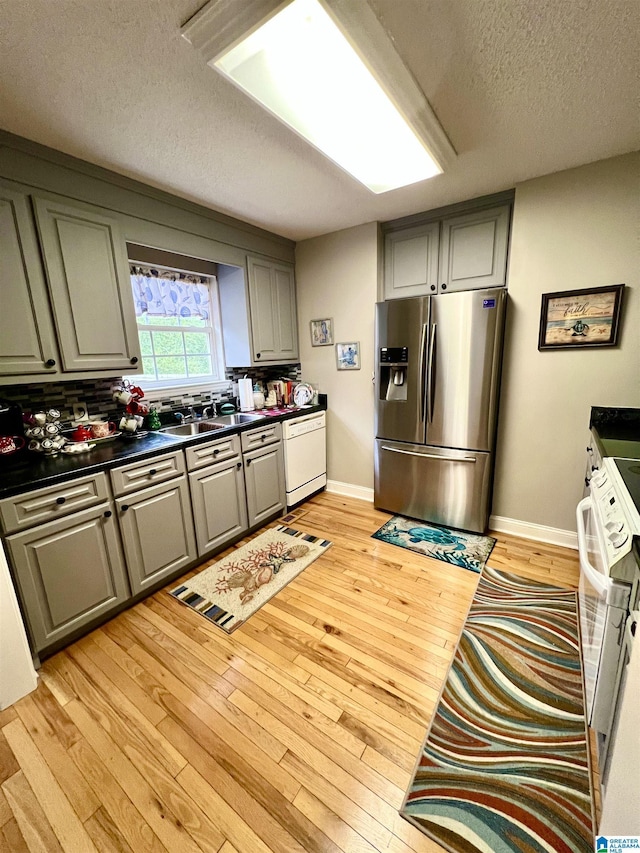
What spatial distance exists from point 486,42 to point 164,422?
2.72 meters

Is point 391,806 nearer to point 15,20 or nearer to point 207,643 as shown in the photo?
point 207,643

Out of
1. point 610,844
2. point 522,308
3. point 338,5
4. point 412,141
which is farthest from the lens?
point 522,308

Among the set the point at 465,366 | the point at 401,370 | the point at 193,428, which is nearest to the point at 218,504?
the point at 193,428

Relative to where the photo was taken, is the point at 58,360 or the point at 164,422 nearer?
the point at 58,360

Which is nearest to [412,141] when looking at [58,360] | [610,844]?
[58,360]

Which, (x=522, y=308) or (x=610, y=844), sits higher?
(x=522, y=308)

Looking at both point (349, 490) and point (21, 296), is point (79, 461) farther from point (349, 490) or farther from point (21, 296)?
point (349, 490)

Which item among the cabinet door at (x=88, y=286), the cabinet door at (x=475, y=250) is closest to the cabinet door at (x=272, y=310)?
the cabinet door at (x=88, y=286)

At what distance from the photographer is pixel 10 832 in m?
1.05

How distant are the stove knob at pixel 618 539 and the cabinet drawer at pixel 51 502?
2149mm

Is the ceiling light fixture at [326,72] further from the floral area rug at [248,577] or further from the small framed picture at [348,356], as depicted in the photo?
the floral area rug at [248,577]

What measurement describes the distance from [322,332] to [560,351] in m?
1.96

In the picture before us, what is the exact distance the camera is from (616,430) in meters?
2.00

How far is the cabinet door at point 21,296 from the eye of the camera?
1.62m
